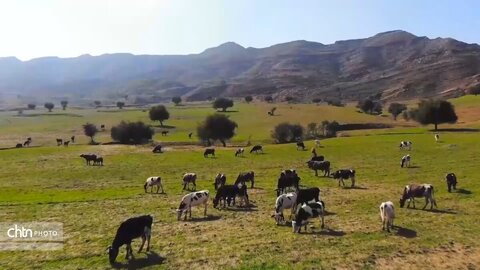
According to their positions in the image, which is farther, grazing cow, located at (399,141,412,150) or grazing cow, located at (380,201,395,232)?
grazing cow, located at (399,141,412,150)

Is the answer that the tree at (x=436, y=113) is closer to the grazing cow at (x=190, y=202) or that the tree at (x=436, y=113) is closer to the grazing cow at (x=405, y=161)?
the grazing cow at (x=405, y=161)

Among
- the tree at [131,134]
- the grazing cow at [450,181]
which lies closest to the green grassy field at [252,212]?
the grazing cow at [450,181]

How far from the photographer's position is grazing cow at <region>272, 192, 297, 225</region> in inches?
991

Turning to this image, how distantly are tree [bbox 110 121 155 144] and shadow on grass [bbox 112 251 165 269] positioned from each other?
71.1 meters

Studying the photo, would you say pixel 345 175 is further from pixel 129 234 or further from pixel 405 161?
pixel 129 234

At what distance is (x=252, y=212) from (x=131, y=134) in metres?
65.4

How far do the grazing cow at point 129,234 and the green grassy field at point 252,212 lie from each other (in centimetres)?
47

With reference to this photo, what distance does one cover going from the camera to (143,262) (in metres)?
19.2

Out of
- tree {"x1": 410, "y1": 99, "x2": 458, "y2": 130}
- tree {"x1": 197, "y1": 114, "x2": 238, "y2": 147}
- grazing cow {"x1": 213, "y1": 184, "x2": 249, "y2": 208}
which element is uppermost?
tree {"x1": 410, "y1": 99, "x2": 458, "y2": 130}

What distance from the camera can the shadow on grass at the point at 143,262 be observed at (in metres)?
18.8

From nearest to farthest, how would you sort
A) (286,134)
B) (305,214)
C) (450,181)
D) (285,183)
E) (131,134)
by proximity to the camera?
(305,214)
(450,181)
(285,183)
(286,134)
(131,134)

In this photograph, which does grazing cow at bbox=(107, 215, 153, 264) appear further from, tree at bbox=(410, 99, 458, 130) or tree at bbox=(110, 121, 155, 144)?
tree at bbox=(410, 99, 458, 130)

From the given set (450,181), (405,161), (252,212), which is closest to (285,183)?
(252,212)

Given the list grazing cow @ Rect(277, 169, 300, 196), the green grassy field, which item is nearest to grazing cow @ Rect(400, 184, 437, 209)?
the green grassy field
